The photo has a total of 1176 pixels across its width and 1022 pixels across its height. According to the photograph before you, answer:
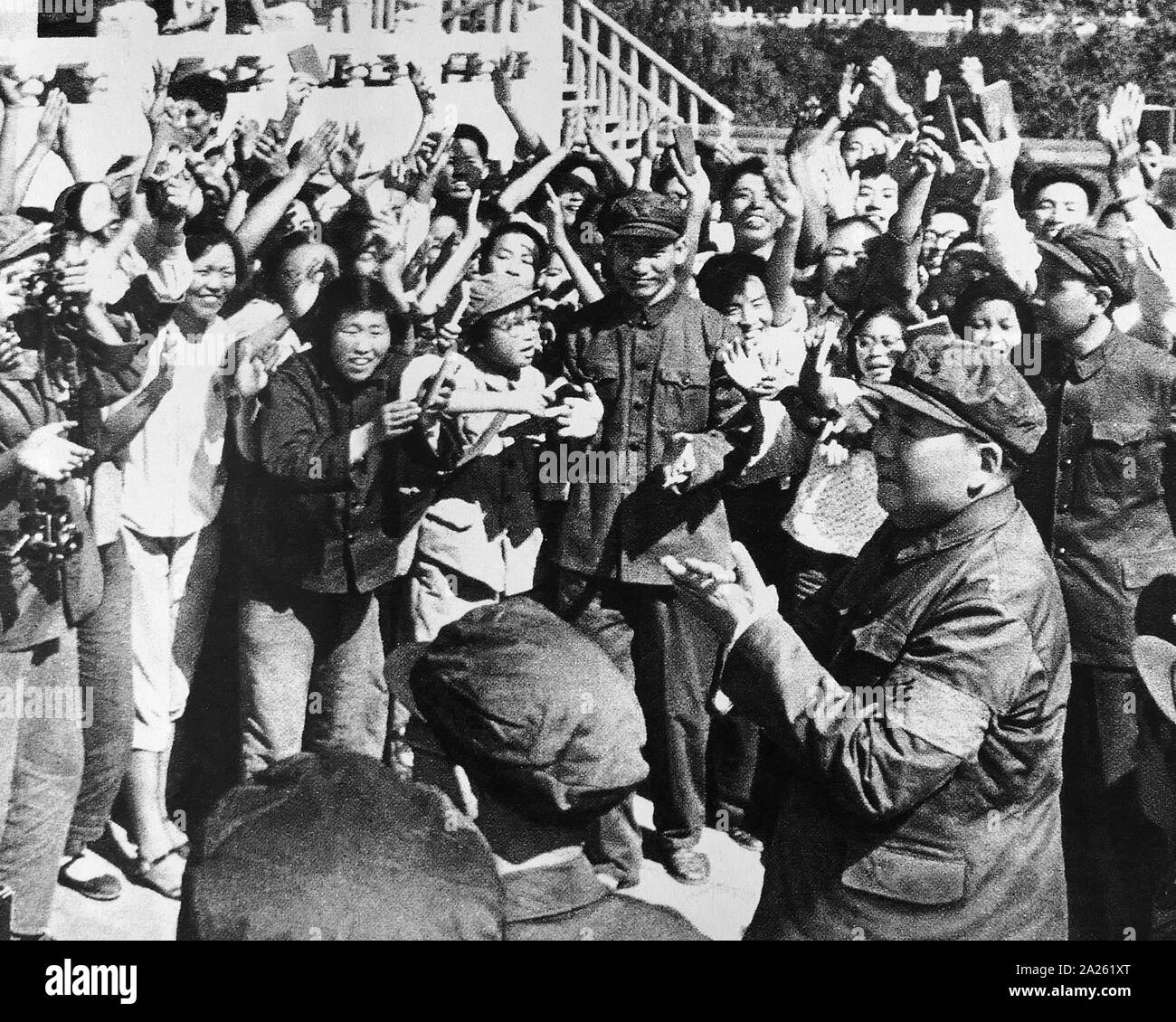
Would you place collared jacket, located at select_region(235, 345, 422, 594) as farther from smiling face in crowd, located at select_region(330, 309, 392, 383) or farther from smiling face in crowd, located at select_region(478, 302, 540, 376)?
smiling face in crowd, located at select_region(478, 302, 540, 376)

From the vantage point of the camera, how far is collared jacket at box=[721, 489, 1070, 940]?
18.5ft

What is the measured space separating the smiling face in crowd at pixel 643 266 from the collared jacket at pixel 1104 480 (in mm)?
1455

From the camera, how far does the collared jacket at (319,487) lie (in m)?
6.60

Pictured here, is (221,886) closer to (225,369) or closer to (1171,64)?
(225,369)

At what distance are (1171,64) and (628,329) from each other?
244cm

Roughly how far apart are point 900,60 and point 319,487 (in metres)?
2.76

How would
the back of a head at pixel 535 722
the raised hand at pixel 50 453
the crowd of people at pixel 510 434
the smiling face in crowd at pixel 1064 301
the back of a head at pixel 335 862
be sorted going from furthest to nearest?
the smiling face in crowd at pixel 1064 301
the crowd of people at pixel 510 434
the raised hand at pixel 50 453
the back of a head at pixel 335 862
the back of a head at pixel 535 722

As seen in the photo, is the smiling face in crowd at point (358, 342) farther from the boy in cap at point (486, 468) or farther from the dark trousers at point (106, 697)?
the dark trousers at point (106, 697)

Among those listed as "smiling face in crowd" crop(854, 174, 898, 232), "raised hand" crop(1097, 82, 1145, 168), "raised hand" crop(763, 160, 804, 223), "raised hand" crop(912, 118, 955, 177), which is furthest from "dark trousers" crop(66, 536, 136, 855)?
"raised hand" crop(1097, 82, 1145, 168)

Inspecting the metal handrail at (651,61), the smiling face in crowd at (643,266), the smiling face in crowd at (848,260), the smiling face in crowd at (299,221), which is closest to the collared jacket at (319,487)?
the smiling face in crowd at (299,221)

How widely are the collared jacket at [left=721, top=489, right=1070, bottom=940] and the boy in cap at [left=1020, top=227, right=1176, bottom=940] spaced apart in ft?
2.24

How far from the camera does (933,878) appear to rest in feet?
19.7

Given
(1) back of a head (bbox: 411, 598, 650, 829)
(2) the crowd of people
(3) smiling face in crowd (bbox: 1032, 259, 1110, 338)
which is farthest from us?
(3) smiling face in crowd (bbox: 1032, 259, 1110, 338)

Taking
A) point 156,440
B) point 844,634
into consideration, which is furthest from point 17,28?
point 844,634
